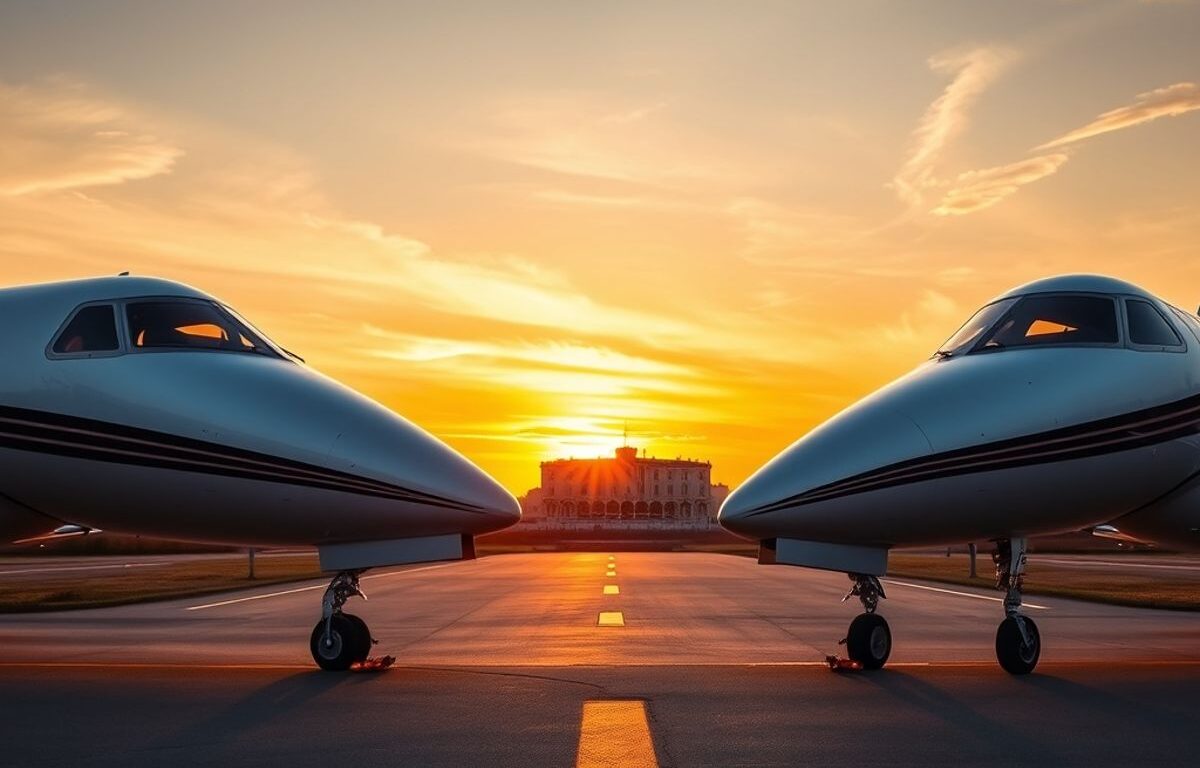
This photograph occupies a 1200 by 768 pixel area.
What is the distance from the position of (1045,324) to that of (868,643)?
13.0 feet

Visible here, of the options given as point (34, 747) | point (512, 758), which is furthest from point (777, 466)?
point (34, 747)

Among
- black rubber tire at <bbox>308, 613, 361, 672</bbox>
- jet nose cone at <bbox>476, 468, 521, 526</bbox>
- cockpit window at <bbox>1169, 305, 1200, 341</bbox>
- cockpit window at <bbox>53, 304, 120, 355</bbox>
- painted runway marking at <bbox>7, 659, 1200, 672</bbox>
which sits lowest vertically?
painted runway marking at <bbox>7, 659, 1200, 672</bbox>

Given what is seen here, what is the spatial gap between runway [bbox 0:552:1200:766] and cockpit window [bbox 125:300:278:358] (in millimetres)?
3541

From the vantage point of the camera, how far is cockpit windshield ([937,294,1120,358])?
42.5 feet

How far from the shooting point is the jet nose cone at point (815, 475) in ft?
38.0


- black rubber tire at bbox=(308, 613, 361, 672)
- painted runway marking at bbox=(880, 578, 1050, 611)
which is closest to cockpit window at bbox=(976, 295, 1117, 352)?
black rubber tire at bbox=(308, 613, 361, 672)

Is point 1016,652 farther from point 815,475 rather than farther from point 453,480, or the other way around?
point 453,480

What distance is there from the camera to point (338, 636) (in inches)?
536

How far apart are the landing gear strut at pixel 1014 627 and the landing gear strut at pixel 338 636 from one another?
6.87 meters

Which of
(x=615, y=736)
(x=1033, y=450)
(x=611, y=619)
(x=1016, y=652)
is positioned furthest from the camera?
(x=611, y=619)

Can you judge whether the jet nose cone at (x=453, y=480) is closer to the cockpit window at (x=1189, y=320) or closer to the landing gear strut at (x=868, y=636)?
the landing gear strut at (x=868, y=636)

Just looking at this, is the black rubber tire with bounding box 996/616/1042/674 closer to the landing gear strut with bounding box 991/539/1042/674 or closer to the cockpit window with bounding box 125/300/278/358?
the landing gear strut with bounding box 991/539/1042/674

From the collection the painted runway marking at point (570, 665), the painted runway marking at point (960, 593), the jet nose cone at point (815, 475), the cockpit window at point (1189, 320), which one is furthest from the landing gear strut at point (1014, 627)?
the painted runway marking at point (960, 593)

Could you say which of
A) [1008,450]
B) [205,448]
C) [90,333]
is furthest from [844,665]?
[90,333]
